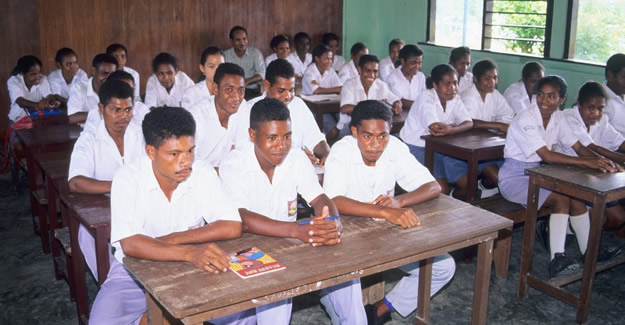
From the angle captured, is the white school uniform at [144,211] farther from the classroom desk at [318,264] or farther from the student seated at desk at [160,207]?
the classroom desk at [318,264]

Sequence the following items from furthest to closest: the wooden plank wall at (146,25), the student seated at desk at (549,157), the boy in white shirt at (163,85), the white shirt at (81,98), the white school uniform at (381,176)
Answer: the wooden plank wall at (146,25) → the boy in white shirt at (163,85) → the white shirt at (81,98) → the student seated at desk at (549,157) → the white school uniform at (381,176)

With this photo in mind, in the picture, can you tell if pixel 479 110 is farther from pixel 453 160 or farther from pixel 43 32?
pixel 43 32

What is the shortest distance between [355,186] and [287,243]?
78 cm

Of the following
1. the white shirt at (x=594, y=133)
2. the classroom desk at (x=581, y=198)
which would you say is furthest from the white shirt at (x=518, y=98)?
the classroom desk at (x=581, y=198)

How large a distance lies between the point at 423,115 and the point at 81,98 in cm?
292

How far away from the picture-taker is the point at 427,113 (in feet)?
14.9

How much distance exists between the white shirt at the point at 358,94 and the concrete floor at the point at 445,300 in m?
2.12

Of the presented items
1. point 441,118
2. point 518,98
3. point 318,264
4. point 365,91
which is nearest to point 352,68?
point 365,91

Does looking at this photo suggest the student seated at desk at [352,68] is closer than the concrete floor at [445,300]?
No

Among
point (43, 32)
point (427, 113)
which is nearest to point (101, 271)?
point (427, 113)

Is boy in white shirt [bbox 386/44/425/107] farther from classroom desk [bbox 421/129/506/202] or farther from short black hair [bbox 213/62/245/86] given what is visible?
short black hair [bbox 213/62/245/86]

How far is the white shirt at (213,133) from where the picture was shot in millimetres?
3928

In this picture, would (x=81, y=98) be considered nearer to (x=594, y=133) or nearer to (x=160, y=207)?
(x=160, y=207)

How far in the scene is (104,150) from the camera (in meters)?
3.30
